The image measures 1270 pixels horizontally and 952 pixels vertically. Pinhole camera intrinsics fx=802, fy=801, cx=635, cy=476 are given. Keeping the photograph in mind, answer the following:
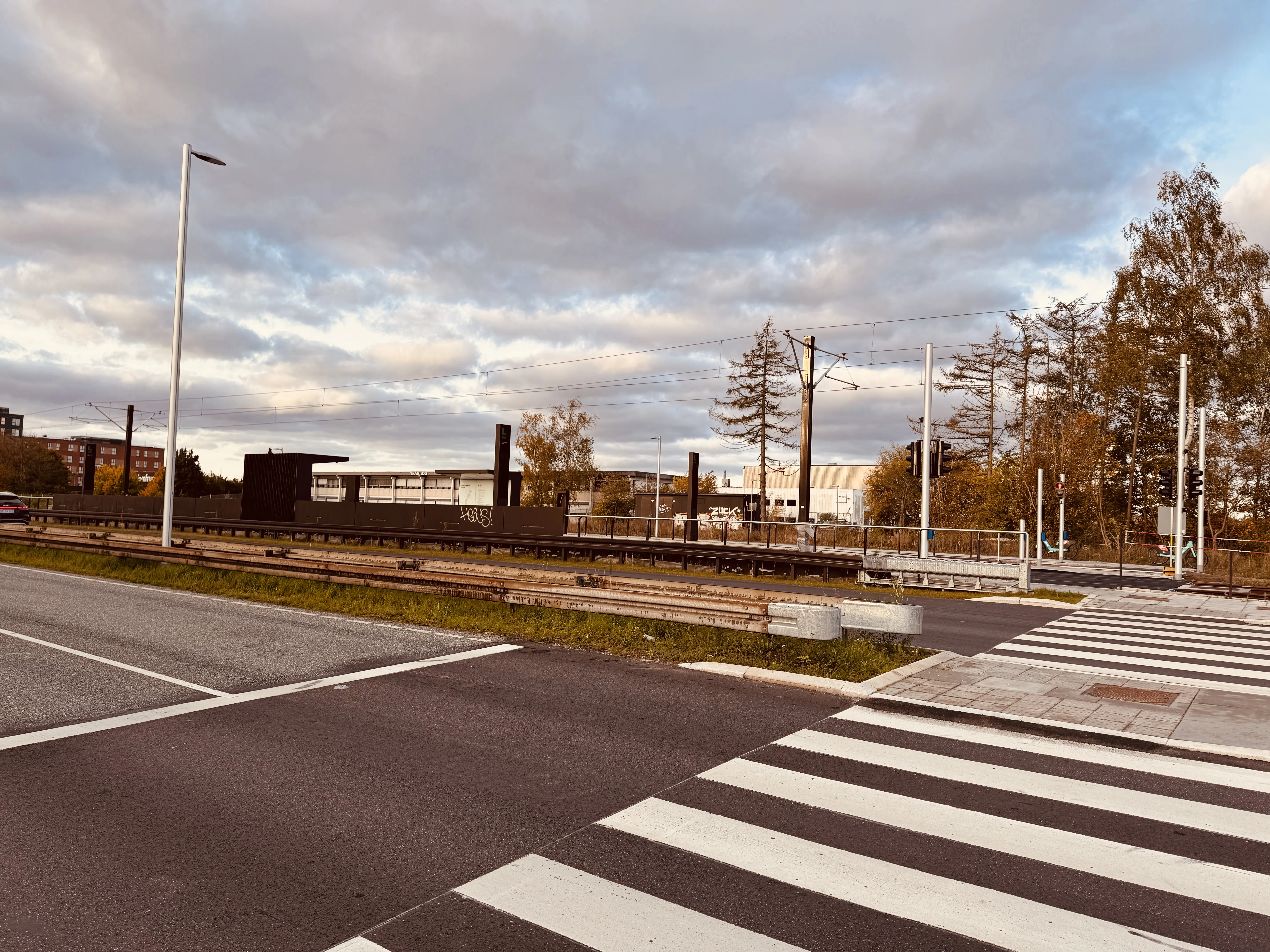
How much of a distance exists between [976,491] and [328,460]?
4076 cm

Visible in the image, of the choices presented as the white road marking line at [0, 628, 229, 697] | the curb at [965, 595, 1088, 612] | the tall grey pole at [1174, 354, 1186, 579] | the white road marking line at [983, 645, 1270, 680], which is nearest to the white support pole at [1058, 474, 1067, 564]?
the tall grey pole at [1174, 354, 1186, 579]

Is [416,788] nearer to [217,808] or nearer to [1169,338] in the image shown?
[217,808]

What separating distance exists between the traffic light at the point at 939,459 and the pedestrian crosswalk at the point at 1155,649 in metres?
6.26

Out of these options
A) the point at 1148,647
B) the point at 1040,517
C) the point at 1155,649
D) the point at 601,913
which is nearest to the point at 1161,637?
the point at 1148,647

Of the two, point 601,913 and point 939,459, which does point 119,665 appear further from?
point 939,459

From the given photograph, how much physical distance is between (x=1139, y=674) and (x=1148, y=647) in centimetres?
300

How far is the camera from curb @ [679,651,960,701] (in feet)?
26.0

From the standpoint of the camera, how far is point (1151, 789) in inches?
214

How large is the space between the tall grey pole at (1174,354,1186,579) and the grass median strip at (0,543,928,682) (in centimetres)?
2208

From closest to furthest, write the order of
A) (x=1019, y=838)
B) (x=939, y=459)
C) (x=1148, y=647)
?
(x=1019, y=838) → (x=1148, y=647) → (x=939, y=459)

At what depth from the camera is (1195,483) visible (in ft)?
94.2

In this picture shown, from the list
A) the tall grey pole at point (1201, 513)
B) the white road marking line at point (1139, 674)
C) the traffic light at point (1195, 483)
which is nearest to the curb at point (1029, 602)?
the white road marking line at point (1139, 674)

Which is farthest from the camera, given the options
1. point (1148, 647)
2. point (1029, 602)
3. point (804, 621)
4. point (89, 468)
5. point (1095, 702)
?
point (89, 468)

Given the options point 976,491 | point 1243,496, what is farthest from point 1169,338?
point 976,491
